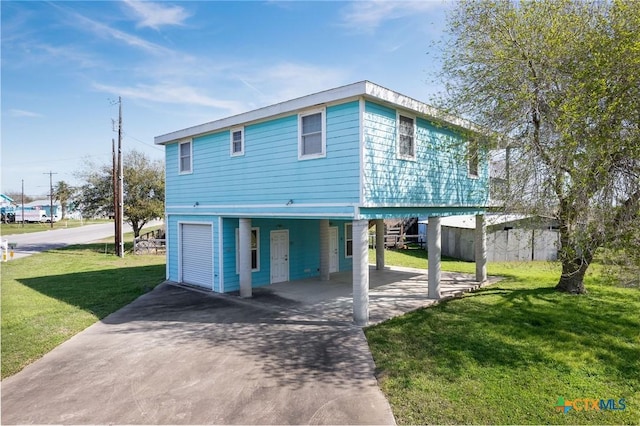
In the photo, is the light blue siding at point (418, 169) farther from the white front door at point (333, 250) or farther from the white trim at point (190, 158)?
the white trim at point (190, 158)

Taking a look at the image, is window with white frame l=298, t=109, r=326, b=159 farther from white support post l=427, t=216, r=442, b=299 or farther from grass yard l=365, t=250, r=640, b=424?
grass yard l=365, t=250, r=640, b=424

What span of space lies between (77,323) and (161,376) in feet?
15.2

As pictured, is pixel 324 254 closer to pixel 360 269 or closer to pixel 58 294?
pixel 360 269

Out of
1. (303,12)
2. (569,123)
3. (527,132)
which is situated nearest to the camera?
(569,123)

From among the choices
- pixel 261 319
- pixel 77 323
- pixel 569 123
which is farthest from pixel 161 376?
pixel 569 123

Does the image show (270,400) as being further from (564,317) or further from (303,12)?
(303,12)

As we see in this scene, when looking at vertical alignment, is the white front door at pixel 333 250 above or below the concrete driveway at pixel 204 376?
above

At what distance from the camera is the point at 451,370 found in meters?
6.69

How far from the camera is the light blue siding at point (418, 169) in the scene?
373 inches

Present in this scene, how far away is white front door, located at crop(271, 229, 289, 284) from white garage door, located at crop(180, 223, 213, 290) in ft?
7.78

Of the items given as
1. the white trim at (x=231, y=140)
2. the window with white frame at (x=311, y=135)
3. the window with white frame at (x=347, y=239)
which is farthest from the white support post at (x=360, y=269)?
the window with white frame at (x=347, y=239)

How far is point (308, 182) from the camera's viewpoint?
33.8 feet

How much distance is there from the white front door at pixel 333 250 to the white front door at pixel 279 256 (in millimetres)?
2789

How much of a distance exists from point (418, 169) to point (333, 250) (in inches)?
297
